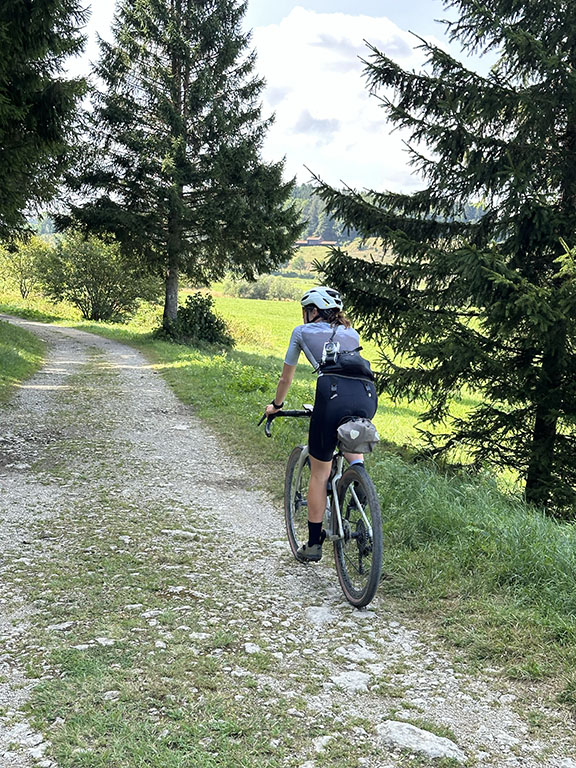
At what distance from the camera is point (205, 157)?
69.6 ft

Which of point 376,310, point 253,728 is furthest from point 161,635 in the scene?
point 376,310

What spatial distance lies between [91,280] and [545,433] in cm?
3064

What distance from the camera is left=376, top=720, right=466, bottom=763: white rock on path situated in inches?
102

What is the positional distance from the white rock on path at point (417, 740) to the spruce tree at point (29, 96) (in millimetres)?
8122

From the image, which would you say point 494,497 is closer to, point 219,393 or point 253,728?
point 253,728

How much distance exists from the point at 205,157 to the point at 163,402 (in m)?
12.9

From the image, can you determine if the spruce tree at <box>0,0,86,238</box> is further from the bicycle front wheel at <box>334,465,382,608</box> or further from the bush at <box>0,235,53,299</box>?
the bush at <box>0,235,53,299</box>

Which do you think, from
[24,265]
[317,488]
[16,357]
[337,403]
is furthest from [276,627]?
[24,265]

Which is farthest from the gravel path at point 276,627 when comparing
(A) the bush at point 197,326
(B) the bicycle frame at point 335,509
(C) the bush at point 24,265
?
(C) the bush at point 24,265

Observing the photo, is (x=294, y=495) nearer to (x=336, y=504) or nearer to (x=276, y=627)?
(x=336, y=504)

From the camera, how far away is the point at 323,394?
12.9 ft

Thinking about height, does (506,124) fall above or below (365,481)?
above

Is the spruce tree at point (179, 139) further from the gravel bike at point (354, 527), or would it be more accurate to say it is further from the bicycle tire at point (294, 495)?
the gravel bike at point (354, 527)

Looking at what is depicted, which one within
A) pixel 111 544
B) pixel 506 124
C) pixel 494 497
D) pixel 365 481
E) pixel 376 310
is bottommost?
pixel 111 544
